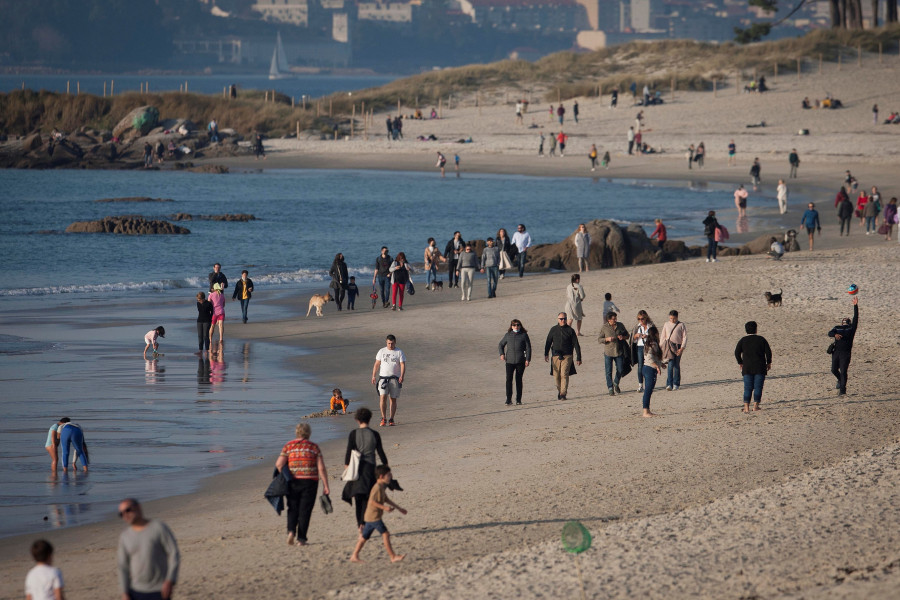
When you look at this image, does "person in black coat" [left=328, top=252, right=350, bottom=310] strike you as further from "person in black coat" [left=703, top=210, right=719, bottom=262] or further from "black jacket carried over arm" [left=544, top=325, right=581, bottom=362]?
"black jacket carried over arm" [left=544, top=325, right=581, bottom=362]

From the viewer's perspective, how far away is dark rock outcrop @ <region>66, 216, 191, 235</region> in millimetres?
42531

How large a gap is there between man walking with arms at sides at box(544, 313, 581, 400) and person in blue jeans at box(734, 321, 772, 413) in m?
2.57

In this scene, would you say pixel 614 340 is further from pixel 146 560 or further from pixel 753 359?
pixel 146 560

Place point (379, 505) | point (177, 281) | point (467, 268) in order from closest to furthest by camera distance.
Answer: point (379, 505)
point (467, 268)
point (177, 281)

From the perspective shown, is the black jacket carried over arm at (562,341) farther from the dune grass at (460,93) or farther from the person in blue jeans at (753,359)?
the dune grass at (460,93)

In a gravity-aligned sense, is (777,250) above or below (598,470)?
above

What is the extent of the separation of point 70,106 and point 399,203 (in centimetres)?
4226

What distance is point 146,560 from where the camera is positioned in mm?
7645

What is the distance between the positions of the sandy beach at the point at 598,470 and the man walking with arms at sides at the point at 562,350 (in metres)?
0.35

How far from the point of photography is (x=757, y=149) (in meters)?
62.0

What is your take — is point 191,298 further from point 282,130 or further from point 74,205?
point 282,130

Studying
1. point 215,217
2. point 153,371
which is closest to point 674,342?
point 153,371

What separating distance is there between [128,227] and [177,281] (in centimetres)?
1221

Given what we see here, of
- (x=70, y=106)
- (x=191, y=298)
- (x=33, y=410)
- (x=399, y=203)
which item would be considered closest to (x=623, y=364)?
(x=33, y=410)
